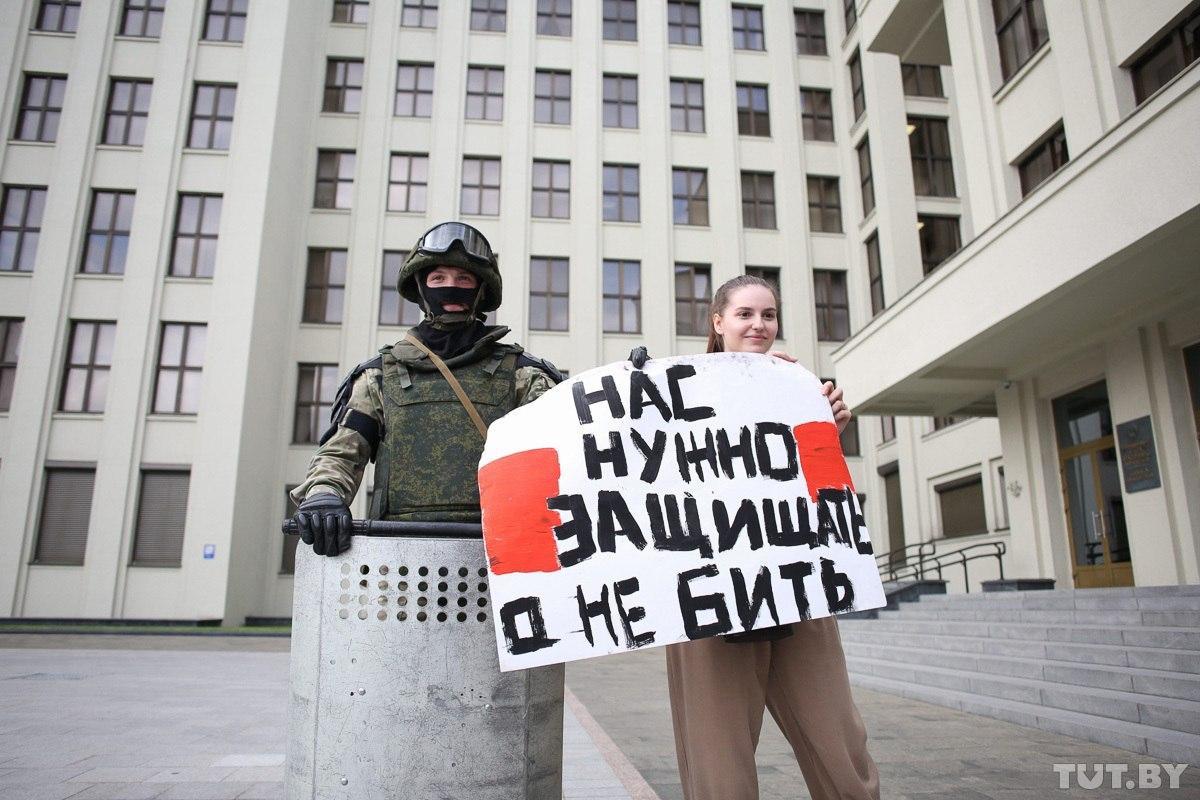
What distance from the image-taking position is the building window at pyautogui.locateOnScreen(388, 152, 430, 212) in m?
25.3

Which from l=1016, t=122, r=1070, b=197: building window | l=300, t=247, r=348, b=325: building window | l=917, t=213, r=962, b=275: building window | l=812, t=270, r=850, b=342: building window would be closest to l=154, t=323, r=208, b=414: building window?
l=300, t=247, r=348, b=325: building window

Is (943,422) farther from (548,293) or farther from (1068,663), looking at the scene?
(1068,663)

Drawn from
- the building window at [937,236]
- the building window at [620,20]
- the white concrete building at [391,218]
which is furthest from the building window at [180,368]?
the building window at [937,236]

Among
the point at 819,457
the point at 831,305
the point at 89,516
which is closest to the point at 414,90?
the point at 831,305

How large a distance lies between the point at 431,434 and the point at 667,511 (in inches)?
32.4

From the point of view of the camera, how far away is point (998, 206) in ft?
46.9

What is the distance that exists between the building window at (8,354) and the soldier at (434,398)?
23907mm

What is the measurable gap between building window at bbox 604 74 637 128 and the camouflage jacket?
2530 centimetres

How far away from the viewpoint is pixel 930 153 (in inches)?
960

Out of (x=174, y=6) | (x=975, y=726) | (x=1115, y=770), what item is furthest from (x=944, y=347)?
(x=174, y=6)

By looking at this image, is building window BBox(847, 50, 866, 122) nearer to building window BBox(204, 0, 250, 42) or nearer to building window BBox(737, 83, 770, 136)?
building window BBox(737, 83, 770, 136)

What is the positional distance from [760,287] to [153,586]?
22.0 m

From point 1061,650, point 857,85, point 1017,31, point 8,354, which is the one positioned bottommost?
point 1061,650

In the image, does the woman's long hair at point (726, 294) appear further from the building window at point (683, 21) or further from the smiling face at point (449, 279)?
the building window at point (683, 21)
